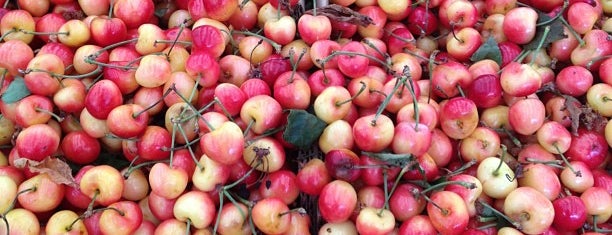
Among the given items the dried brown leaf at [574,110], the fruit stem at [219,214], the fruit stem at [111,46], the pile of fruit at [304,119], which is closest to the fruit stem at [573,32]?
the pile of fruit at [304,119]

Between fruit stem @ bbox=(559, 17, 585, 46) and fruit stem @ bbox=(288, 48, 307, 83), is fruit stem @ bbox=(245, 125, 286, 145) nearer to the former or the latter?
fruit stem @ bbox=(288, 48, 307, 83)

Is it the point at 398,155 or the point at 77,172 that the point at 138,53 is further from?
the point at 398,155

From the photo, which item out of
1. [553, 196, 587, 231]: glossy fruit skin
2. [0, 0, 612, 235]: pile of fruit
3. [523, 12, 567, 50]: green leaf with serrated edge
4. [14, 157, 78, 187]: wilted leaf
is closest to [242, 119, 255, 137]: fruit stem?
[0, 0, 612, 235]: pile of fruit

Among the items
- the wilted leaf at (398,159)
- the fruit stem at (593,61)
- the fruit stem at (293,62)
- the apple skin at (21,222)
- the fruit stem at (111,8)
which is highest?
the fruit stem at (111,8)

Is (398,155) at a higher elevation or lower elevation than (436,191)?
higher

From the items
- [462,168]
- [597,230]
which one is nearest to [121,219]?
[462,168]

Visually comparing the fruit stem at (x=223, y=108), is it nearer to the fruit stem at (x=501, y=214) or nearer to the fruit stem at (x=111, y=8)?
the fruit stem at (x=111, y=8)

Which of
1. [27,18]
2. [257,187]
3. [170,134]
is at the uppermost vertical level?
[27,18]

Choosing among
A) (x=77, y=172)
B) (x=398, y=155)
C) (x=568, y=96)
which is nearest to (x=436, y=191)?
(x=398, y=155)
